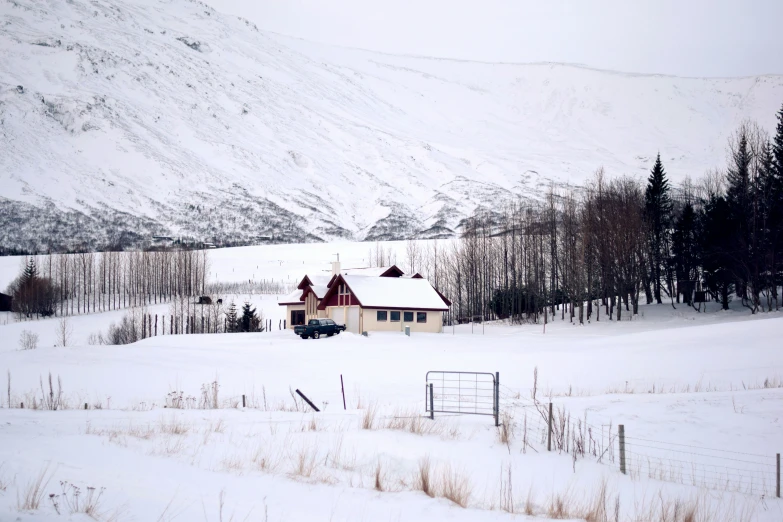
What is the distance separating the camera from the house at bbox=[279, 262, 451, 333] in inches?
2003

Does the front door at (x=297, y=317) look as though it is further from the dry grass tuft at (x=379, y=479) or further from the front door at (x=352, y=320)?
the dry grass tuft at (x=379, y=479)

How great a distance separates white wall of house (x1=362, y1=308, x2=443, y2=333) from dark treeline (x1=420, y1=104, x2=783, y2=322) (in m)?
9.68

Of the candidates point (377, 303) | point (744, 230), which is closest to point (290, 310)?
point (377, 303)

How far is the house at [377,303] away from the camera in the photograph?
167 feet

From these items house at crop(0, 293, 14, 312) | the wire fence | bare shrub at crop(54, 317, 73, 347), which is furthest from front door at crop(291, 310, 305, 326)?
the wire fence

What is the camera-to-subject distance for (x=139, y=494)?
8.09m

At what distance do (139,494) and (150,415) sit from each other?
8415 mm

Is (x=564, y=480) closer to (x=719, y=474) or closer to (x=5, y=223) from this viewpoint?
(x=719, y=474)

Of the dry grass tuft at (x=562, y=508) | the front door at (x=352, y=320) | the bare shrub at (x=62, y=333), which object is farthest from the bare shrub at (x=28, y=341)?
the dry grass tuft at (x=562, y=508)

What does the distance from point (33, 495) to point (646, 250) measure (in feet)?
180

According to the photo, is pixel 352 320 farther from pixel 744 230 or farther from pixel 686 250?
pixel 744 230

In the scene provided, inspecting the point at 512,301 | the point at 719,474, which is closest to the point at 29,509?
the point at 719,474

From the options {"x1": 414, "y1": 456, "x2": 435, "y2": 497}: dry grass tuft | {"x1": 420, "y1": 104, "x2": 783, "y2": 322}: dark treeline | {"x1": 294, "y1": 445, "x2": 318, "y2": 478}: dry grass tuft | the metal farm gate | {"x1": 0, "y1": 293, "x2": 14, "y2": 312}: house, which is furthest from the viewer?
{"x1": 0, "y1": 293, "x2": 14, "y2": 312}: house

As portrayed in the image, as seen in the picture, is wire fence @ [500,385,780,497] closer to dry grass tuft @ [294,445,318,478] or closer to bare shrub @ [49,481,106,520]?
dry grass tuft @ [294,445,318,478]
